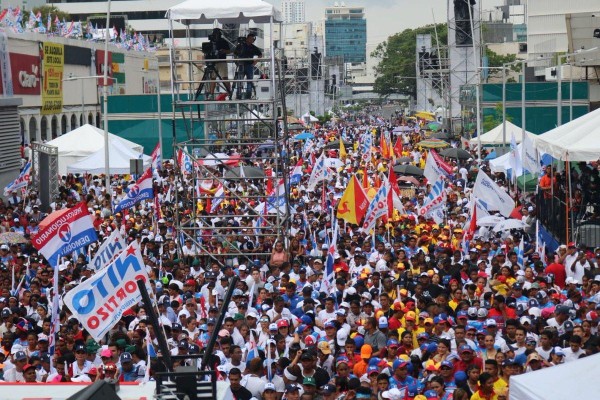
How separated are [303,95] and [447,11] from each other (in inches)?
Answer: 1859

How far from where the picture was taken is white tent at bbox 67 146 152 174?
110ft

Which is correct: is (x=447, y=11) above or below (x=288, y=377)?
above

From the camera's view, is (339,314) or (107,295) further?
(339,314)

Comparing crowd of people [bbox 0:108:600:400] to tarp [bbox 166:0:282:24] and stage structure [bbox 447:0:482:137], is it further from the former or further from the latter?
stage structure [bbox 447:0:482:137]

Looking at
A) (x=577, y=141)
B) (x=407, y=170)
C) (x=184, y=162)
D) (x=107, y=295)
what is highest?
(x=577, y=141)

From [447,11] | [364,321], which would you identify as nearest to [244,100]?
[364,321]

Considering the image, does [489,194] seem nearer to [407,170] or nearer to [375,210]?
[375,210]

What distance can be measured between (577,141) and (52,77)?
34.6m

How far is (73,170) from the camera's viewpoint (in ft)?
112

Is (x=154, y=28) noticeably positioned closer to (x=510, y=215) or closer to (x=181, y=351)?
(x=510, y=215)

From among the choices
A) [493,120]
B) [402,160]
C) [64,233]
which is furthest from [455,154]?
[64,233]

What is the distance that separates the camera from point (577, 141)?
67.0 ft

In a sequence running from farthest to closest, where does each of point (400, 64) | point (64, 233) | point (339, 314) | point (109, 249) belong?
point (400, 64), point (64, 233), point (109, 249), point (339, 314)

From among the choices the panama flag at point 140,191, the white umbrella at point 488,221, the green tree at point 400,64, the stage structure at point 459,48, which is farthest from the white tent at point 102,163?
the green tree at point 400,64
